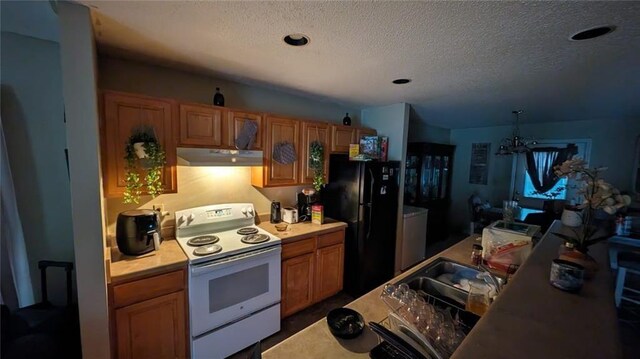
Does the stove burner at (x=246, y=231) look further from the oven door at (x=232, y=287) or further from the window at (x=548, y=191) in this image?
the window at (x=548, y=191)

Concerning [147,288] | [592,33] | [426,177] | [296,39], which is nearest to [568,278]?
[592,33]

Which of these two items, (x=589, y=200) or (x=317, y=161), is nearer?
(x=589, y=200)

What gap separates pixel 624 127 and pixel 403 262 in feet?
12.9

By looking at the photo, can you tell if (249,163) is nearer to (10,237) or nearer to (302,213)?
(302,213)

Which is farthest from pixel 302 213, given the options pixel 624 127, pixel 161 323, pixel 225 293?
pixel 624 127

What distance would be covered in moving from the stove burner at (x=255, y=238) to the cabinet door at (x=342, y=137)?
1.27m

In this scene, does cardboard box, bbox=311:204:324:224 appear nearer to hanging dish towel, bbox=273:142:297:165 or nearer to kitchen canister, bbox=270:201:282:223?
kitchen canister, bbox=270:201:282:223

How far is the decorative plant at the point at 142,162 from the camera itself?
1.65 meters

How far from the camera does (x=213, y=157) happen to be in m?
1.92

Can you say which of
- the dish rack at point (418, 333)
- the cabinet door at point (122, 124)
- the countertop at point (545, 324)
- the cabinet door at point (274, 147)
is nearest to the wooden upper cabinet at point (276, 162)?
the cabinet door at point (274, 147)

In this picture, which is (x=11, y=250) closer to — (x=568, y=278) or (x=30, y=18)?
(x=30, y=18)

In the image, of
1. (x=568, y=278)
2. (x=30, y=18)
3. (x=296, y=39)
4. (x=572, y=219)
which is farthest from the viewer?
(x=572, y=219)

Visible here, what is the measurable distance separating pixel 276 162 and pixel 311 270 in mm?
1151

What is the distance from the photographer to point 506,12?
44.4 inches
